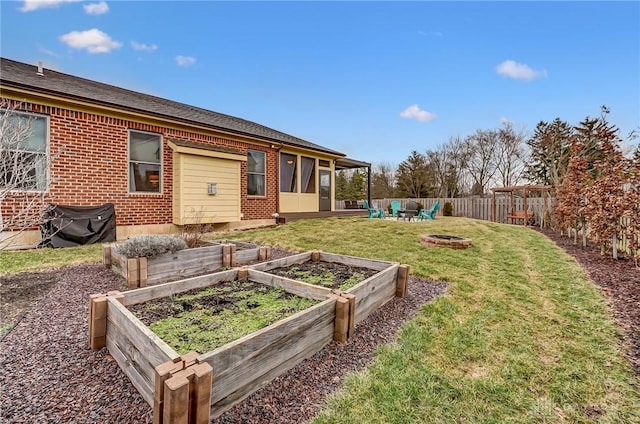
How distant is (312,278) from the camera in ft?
12.4

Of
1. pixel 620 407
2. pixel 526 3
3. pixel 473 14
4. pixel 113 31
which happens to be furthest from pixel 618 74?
pixel 113 31

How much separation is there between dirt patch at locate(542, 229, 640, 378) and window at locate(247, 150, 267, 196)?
9.27 metres

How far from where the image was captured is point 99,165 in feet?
23.6

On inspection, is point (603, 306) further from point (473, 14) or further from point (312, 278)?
point (473, 14)

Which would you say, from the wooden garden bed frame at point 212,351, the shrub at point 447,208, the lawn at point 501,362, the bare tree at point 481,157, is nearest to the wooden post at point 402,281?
the lawn at point 501,362

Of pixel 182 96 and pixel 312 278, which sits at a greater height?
pixel 182 96

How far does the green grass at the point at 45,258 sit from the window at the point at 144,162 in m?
2.34

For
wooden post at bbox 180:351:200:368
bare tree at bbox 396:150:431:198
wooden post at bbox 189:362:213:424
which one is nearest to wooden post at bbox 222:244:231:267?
wooden post at bbox 180:351:200:368

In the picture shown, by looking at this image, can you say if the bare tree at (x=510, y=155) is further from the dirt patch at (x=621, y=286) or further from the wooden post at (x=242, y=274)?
the wooden post at (x=242, y=274)

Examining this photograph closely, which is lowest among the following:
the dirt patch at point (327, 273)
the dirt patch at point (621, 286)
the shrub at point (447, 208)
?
the dirt patch at point (621, 286)

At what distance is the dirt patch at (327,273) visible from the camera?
3.61 meters

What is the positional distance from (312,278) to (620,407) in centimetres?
282

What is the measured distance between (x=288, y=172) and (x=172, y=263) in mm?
8263

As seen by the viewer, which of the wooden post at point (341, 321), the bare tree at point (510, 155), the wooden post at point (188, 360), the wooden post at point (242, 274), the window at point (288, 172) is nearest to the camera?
the wooden post at point (188, 360)
